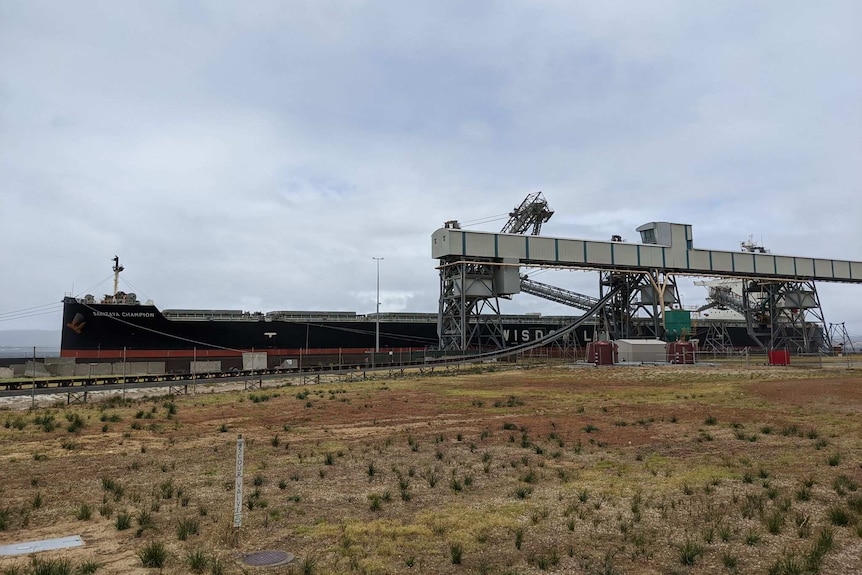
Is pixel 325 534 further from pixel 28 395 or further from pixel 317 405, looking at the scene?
pixel 28 395

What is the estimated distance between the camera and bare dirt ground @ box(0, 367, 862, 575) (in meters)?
7.59

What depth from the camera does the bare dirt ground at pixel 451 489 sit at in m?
7.59

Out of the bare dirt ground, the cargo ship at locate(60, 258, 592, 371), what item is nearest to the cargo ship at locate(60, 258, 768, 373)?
the cargo ship at locate(60, 258, 592, 371)

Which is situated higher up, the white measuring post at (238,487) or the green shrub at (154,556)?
the white measuring post at (238,487)

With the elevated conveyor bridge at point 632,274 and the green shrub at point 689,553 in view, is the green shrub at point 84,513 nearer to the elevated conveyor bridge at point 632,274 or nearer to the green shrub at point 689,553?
the green shrub at point 689,553

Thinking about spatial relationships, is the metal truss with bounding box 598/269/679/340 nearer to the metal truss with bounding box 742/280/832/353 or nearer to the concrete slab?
the metal truss with bounding box 742/280/832/353

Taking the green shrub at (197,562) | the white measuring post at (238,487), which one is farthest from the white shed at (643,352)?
the green shrub at (197,562)

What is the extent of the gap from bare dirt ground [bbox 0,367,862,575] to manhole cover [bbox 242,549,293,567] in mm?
156

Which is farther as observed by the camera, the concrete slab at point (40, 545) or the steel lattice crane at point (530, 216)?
the steel lattice crane at point (530, 216)

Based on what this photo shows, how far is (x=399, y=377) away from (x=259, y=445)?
27.2m

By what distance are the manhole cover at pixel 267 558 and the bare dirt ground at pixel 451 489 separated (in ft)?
0.51

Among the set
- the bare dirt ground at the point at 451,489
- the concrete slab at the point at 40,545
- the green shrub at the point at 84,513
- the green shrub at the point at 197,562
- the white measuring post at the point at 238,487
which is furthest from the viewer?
the green shrub at the point at 84,513

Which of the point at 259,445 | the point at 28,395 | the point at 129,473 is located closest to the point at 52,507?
the point at 129,473

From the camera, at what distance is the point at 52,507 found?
10.0 meters
